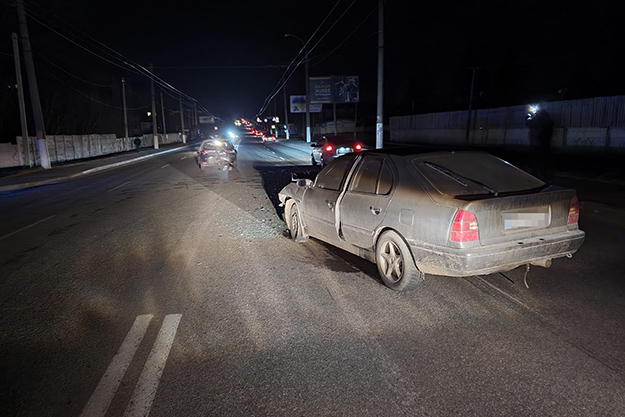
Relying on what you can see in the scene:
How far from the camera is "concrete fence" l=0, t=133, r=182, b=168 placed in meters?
26.3

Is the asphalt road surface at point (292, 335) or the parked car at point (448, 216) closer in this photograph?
the asphalt road surface at point (292, 335)

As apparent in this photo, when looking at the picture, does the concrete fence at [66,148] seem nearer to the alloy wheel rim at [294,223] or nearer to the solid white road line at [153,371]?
the alloy wheel rim at [294,223]

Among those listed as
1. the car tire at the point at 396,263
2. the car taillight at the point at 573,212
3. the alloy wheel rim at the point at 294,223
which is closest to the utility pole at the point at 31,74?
the alloy wheel rim at the point at 294,223

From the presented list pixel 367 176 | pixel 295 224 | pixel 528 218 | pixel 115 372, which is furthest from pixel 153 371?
pixel 295 224

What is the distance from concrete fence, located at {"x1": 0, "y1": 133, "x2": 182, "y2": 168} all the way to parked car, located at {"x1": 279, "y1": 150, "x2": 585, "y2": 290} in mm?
24651

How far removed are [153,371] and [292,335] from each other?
1.20m

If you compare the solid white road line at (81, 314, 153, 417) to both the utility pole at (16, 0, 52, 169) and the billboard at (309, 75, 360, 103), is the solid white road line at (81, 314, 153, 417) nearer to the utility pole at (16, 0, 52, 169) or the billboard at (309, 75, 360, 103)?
the utility pole at (16, 0, 52, 169)

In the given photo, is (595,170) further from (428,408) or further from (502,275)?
(428,408)

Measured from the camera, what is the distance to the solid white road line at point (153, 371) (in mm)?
3135

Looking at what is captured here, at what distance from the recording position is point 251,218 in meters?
9.80

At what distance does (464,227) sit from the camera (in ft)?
14.5

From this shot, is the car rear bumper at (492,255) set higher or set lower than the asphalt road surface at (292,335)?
→ higher

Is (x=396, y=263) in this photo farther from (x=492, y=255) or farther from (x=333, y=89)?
(x=333, y=89)

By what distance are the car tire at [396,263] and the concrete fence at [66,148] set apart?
2501 cm
